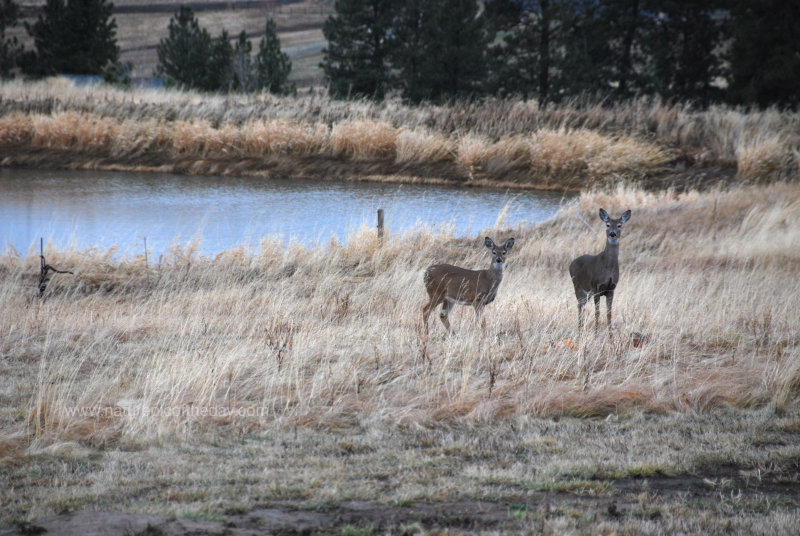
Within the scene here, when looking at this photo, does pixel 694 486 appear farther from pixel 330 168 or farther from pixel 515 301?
pixel 330 168

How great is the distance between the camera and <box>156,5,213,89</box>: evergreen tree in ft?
141

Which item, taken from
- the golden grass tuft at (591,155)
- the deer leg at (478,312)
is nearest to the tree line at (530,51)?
the golden grass tuft at (591,155)

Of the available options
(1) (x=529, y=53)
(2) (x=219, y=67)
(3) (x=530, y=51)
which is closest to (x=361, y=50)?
(2) (x=219, y=67)

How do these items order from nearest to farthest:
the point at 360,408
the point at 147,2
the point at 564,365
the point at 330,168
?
the point at 360,408, the point at 564,365, the point at 330,168, the point at 147,2

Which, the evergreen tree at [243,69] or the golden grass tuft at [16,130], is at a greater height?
the evergreen tree at [243,69]

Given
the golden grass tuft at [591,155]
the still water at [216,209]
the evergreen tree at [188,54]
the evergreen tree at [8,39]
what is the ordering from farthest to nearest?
the evergreen tree at [8,39] → the evergreen tree at [188,54] → the golden grass tuft at [591,155] → the still water at [216,209]

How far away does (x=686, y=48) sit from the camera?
34.3m

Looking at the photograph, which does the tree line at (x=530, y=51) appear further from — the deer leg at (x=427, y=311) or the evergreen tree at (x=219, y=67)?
the deer leg at (x=427, y=311)

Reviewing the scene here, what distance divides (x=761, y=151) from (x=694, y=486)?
18692 mm

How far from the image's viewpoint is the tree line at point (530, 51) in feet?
103

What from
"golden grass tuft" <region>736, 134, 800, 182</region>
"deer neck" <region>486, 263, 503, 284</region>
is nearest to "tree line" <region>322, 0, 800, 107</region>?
"golden grass tuft" <region>736, 134, 800, 182</region>

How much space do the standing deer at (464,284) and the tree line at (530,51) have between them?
22.2 metres

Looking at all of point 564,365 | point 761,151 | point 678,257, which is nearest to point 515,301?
point 564,365

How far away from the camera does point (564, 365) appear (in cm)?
725
